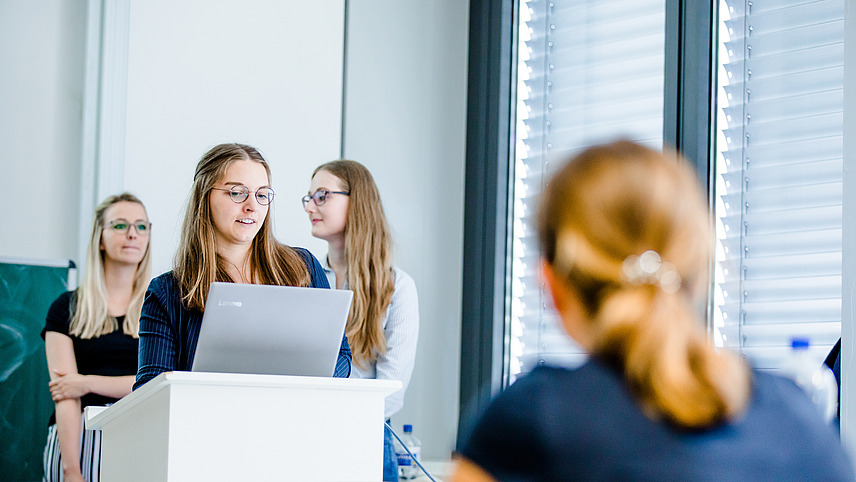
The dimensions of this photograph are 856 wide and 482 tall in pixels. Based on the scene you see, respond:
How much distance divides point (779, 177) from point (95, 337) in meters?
2.43

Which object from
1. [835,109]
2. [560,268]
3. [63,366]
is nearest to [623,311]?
[560,268]

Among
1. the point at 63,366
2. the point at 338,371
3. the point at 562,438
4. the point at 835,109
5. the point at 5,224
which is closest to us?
the point at 562,438

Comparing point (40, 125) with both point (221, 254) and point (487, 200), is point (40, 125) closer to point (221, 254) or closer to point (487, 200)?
point (221, 254)

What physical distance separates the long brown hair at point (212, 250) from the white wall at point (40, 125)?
5.15 feet

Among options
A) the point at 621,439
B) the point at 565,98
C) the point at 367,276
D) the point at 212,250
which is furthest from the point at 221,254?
the point at 565,98

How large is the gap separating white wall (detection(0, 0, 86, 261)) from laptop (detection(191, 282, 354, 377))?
7.01 ft

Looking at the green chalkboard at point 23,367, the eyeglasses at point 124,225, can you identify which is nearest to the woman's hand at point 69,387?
the green chalkboard at point 23,367

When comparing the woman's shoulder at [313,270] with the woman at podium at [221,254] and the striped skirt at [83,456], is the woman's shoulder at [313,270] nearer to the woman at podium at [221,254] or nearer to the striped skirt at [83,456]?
the woman at podium at [221,254]

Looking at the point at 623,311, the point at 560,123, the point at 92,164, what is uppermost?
the point at 560,123

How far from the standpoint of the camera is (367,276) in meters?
3.45

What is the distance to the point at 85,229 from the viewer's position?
378 centimetres

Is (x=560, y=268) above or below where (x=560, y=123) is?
below

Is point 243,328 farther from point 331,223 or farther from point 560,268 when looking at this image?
point 331,223

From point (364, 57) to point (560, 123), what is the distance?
103 cm
